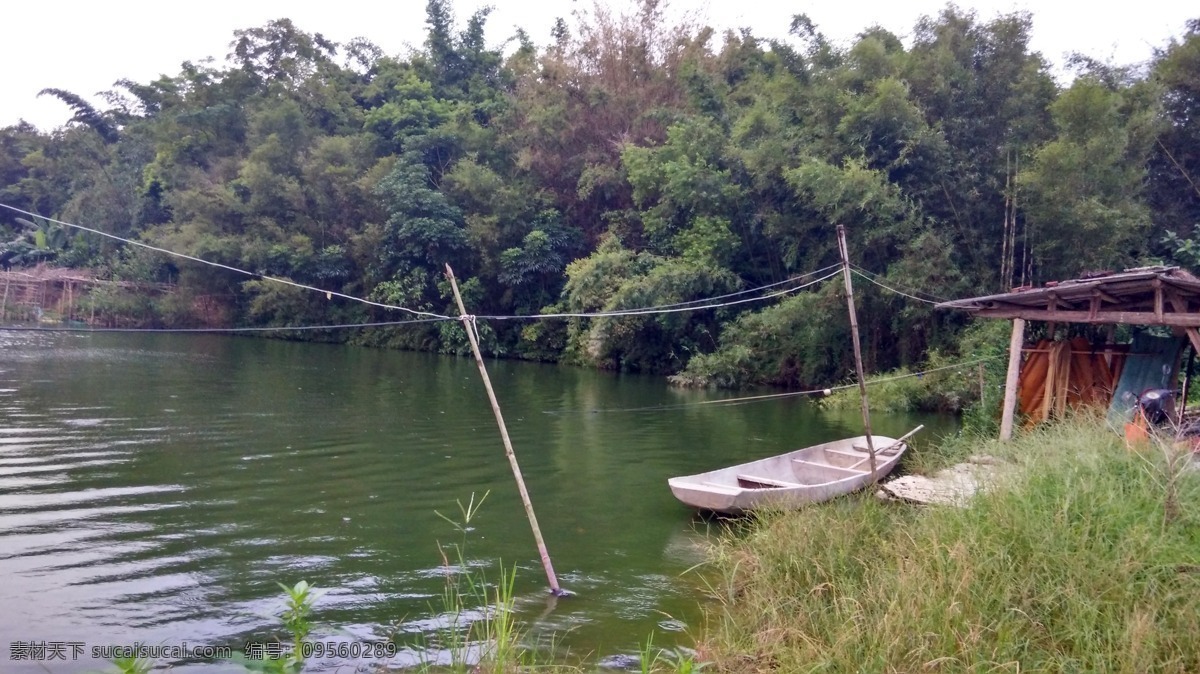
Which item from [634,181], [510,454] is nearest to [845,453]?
[510,454]

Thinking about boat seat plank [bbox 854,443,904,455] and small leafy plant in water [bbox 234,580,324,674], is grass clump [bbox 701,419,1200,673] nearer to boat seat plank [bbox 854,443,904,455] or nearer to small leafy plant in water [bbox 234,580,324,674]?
small leafy plant in water [bbox 234,580,324,674]

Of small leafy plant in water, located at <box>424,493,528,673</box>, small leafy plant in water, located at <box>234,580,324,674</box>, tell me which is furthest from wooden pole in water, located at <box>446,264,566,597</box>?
small leafy plant in water, located at <box>234,580,324,674</box>

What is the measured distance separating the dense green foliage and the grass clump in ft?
48.4

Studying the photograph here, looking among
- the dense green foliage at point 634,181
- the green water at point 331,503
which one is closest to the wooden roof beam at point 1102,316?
the green water at point 331,503

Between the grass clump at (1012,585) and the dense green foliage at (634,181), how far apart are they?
14.7 metres

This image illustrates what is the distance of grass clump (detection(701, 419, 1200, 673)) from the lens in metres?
4.90

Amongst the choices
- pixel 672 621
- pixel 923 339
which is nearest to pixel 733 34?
pixel 923 339

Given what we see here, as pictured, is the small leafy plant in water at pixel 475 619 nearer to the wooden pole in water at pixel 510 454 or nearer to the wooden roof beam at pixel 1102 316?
the wooden pole in water at pixel 510 454

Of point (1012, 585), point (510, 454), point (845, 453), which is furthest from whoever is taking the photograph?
point (845, 453)

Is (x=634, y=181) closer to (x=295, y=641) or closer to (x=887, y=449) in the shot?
(x=887, y=449)

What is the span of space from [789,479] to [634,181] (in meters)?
17.5

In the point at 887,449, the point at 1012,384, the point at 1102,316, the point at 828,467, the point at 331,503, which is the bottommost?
the point at 331,503

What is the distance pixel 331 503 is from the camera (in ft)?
35.2

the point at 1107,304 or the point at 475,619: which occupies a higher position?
the point at 1107,304
